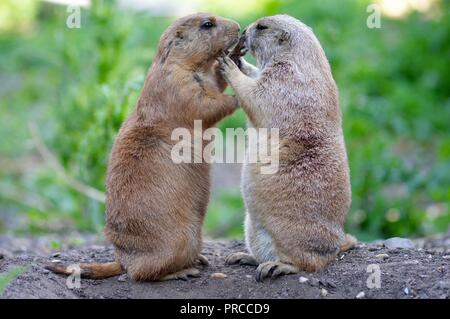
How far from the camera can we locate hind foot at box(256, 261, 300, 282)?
19.3ft

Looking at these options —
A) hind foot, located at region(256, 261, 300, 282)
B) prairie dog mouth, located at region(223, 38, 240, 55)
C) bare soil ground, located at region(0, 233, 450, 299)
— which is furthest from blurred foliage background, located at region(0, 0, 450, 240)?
hind foot, located at region(256, 261, 300, 282)

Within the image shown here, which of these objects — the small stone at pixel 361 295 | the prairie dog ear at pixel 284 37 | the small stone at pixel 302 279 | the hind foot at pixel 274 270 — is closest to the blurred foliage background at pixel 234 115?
the prairie dog ear at pixel 284 37

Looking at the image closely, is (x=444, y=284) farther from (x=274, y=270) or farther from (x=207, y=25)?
(x=207, y=25)

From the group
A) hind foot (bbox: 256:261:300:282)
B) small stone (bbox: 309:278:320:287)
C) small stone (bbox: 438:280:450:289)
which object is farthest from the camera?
hind foot (bbox: 256:261:300:282)

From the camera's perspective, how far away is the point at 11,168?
13.6 meters

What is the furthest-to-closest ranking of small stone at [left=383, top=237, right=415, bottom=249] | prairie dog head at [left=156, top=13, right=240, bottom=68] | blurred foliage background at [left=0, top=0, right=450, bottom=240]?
blurred foliage background at [left=0, top=0, right=450, bottom=240]
small stone at [left=383, top=237, right=415, bottom=249]
prairie dog head at [left=156, top=13, right=240, bottom=68]

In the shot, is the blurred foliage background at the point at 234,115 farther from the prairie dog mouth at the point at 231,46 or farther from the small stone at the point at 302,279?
the small stone at the point at 302,279

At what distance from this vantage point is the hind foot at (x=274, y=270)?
5883 millimetres

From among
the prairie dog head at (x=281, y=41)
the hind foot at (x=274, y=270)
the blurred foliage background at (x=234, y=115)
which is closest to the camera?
the hind foot at (x=274, y=270)

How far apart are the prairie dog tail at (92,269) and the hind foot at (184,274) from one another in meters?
0.38

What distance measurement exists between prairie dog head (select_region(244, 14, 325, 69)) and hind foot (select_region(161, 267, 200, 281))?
5.64 feet

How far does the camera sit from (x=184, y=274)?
6.11 metres

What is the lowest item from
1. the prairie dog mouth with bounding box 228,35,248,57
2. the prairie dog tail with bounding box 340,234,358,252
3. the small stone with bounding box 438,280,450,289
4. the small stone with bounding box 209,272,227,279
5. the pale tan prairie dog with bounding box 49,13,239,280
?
the small stone with bounding box 209,272,227,279

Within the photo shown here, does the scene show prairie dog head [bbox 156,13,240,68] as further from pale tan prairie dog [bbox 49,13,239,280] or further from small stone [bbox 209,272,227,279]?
small stone [bbox 209,272,227,279]
